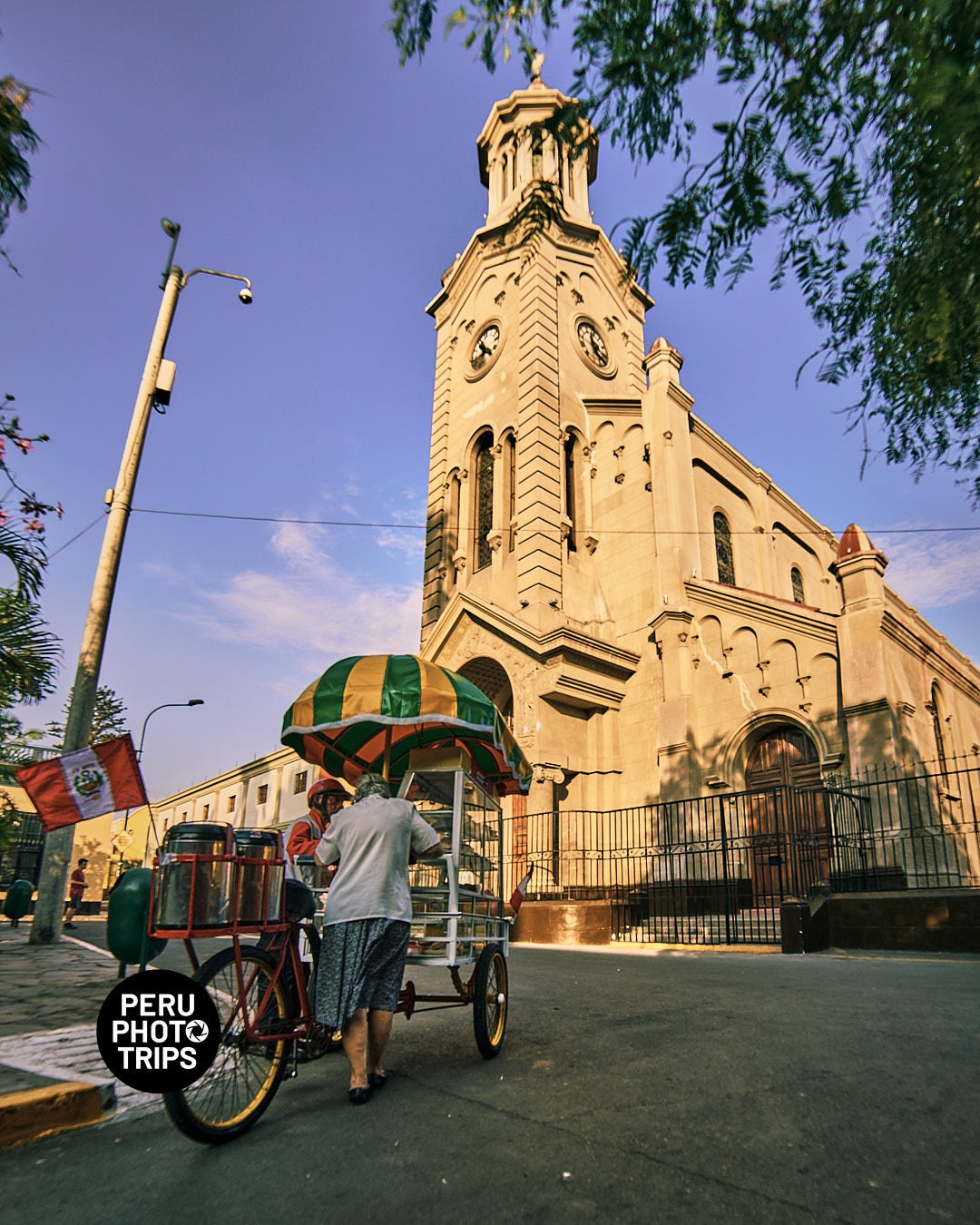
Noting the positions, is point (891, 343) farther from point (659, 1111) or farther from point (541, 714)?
point (541, 714)

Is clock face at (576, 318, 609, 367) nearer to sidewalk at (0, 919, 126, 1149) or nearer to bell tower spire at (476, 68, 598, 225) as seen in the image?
bell tower spire at (476, 68, 598, 225)

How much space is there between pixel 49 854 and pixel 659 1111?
33.2ft

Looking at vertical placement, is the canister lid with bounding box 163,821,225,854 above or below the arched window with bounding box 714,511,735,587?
below

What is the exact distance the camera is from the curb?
127 inches

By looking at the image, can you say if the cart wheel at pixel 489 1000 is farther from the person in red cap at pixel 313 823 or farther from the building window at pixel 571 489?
the building window at pixel 571 489

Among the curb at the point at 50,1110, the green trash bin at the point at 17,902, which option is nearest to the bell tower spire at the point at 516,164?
the green trash bin at the point at 17,902

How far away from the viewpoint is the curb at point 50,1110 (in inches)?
127

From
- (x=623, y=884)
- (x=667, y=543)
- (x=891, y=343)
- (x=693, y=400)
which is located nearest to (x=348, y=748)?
(x=891, y=343)

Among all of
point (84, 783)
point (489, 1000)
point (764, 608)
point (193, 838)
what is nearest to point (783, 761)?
point (764, 608)

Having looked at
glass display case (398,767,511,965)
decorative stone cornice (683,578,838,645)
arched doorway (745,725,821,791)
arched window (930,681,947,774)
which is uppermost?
decorative stone cornice (683,578,838,645)

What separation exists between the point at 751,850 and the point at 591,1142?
1459 cm

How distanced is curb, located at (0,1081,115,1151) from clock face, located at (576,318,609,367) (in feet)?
81.1

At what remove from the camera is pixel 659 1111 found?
3496mm

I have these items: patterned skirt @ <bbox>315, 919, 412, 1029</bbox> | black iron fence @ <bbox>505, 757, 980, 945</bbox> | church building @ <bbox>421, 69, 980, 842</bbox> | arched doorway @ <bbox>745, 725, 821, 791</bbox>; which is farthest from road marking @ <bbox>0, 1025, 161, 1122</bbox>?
arched doorway @ <bbox>745, 725, 821, 791</bbox>
